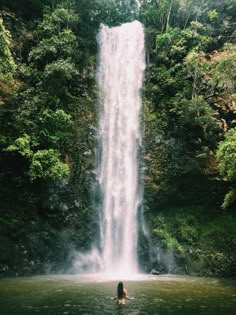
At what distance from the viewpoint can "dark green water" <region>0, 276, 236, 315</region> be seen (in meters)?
9.23

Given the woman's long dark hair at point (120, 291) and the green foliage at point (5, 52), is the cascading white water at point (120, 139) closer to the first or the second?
the green foliage at point (5, 52)

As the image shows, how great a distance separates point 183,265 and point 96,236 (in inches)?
175

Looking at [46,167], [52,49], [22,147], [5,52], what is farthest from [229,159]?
[52,49]

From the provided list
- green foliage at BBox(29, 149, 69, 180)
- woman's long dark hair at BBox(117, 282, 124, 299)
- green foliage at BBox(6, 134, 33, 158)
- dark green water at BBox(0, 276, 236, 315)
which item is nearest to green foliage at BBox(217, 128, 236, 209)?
dark green water at BBox(0, 276, 236, 315)

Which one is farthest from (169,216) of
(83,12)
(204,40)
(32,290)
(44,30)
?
(83,12)

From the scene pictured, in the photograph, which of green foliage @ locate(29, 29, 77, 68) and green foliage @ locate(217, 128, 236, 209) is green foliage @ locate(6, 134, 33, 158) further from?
green foliage @ locate(217, 128, 236, 209)

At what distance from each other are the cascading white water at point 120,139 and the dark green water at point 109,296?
333 centimetres

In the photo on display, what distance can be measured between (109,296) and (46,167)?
23.0 ft

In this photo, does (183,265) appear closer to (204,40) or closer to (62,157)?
(62,157)

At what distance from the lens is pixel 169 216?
61.7 ft

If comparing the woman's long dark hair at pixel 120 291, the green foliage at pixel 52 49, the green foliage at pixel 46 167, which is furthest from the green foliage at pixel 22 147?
the woman's long dark hair at pixel 120 291

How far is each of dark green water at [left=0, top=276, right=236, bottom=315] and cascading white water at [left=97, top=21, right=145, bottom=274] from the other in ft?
10.9

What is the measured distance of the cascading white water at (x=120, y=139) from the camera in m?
17.9

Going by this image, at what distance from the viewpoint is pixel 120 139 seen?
813 inches
